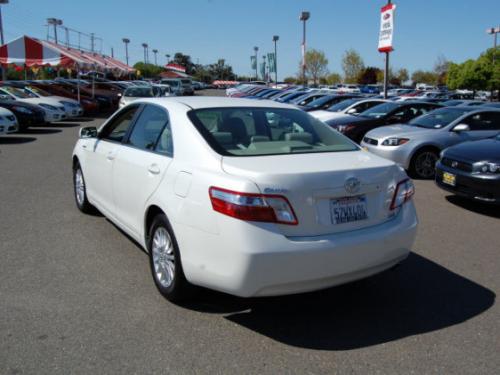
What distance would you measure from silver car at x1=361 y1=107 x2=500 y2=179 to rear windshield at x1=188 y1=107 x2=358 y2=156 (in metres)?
5.51

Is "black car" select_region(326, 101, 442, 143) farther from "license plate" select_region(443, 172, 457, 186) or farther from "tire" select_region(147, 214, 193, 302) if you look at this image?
"tire" select_region(147, 214, 193, 302)

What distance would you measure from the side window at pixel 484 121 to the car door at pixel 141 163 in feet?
25.4

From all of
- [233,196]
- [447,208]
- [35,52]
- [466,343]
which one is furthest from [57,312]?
[35,52]

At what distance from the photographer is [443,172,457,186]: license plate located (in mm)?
7280

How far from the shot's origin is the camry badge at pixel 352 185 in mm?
3410

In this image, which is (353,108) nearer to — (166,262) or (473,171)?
(473,171)

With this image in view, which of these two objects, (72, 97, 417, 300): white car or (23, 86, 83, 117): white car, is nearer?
(72, 97, 417, 300): white car

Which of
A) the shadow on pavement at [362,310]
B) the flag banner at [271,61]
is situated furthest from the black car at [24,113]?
the flag banner at [271,61]

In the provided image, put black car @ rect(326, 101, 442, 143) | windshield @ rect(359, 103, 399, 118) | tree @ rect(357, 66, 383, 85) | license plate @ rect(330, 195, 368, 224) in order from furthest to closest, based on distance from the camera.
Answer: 1. tree @ rect(357, 66, 383, 85)
2. windshield @ rect(359, 103, 399, 118)
3. black car @ rect(326, 101, 442, 143)
4. license plate @ rect(330, 195, 368, 224)

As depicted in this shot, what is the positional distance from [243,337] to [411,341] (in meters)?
1.15

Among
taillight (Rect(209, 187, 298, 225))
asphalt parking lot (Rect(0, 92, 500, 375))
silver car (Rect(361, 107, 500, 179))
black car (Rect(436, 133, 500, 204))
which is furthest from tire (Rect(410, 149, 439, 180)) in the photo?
taillight (Rect(209, 187, 298, 225))

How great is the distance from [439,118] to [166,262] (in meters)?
8.47

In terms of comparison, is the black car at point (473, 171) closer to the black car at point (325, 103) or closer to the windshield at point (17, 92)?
the black car at point (325, 103)

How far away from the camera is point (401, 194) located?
382cm
